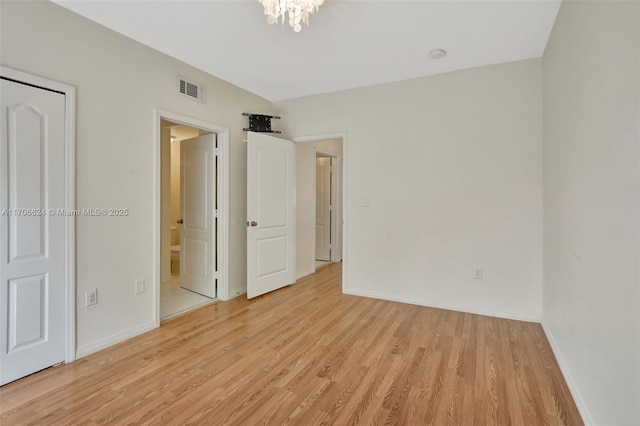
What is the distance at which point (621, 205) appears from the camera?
1.36m

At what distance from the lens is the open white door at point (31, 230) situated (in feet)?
6.79

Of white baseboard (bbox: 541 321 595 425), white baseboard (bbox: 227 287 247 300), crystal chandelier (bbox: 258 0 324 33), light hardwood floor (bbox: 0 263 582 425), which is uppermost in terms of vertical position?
crystal chandelier (bbox: 258 0 324 33)

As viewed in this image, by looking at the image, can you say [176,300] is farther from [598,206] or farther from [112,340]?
[598,206]

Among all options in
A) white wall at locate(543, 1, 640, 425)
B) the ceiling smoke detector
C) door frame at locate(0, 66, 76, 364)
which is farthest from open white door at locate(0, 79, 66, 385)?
white wall at locate(543, 1, 640, 425)

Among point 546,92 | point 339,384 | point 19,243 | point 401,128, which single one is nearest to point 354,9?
point 401,128

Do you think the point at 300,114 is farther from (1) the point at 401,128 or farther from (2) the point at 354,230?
(2) the point at 354,230

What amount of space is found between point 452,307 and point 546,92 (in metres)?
2.32

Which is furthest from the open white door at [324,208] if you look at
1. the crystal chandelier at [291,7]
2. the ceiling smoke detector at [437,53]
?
the crystal chandelier at [291,7]

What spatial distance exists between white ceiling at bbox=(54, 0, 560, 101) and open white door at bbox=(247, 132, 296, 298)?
944 mm

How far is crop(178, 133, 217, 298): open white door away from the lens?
12.7 ft

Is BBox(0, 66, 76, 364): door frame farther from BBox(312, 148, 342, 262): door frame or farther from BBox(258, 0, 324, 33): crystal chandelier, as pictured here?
BBox(312, 148, 342, 262): door frame

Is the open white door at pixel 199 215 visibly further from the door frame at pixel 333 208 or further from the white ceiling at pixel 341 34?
the door frame at pixel 333 208

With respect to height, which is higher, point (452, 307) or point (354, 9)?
point (354, 9)

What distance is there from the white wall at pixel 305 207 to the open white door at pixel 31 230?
118 inches
